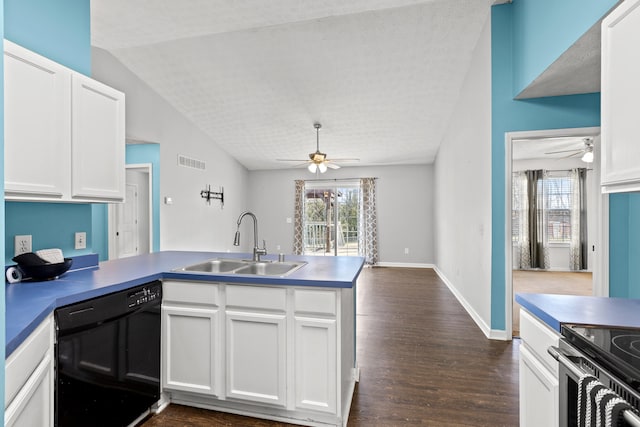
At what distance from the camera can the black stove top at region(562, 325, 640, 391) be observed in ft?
2.69

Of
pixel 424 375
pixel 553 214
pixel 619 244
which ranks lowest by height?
pixel 424 375

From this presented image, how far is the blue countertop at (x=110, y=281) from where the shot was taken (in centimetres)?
121

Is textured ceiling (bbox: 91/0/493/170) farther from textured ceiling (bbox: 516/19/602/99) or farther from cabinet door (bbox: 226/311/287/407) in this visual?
cabinet door (bbox: 226/311/287/407)

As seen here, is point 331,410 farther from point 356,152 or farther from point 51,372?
point 356,152

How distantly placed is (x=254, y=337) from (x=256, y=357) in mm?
119

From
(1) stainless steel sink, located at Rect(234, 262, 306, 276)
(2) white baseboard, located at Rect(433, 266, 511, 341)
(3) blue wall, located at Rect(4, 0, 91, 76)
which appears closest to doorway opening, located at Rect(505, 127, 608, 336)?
(2) white baseboard, located at Rect(433, 266, 511, 341)

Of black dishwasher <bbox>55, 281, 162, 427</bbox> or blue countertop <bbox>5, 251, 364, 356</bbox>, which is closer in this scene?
blue countertop <bbox>5, 251, 364, 356</bbox>

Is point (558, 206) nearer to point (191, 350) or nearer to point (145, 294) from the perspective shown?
point (191, 350)

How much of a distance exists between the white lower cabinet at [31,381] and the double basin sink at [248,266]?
91cm

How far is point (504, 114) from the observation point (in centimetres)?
308

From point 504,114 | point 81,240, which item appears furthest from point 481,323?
point 81,240

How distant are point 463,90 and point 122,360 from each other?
4635mm


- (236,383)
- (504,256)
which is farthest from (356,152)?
(236,383)

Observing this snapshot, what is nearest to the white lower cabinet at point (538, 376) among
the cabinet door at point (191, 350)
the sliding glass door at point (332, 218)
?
the cabinet door at point (191, 350)
